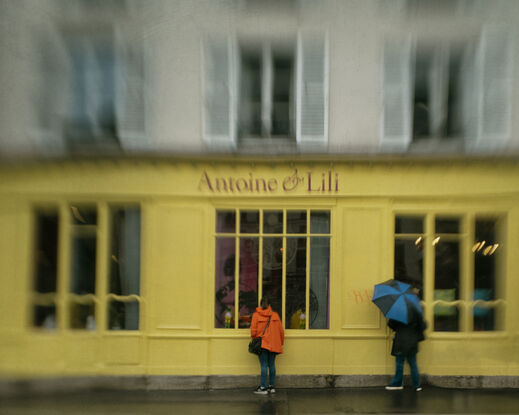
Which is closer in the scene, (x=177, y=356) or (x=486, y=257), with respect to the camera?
(x=177, y=356)

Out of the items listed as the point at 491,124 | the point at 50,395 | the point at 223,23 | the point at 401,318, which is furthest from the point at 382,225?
the point at 50,395

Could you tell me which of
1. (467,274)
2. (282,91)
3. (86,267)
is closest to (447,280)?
(467,274)

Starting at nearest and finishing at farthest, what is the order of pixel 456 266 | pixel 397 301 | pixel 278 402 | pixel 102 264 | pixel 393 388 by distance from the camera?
pixel 278 402 → pixel 397 301 → pixel 393 388 → pixel 102 264 → pixel 456 266

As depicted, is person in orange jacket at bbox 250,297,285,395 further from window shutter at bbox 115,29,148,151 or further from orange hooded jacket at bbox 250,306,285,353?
window shutter at bbox 115,29,148,151

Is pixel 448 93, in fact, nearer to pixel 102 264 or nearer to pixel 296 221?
pixel 296 221

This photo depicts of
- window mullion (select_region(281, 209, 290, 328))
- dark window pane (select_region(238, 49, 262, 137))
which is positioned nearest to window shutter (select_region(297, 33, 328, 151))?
dark window pane (select_region(238, 49, 262, 137))

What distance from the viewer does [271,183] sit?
842cm

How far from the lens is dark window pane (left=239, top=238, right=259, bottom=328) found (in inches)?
337

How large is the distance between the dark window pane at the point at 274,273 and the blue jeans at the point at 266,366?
2.74ft

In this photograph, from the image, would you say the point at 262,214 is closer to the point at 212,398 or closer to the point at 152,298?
the point at 152,298

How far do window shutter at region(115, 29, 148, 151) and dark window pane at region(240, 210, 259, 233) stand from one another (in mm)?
2110

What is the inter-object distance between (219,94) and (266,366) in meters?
4.68

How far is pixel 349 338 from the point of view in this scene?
27.5ft

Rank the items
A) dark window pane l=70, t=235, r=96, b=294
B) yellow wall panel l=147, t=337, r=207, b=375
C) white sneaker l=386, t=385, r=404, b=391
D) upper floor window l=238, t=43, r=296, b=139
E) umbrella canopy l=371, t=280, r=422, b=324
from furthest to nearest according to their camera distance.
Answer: upper floor window l=238, t=43, r=296, b=139, dark window pane l=70, t=235, r=96, b=294, yellow wall panel l=147, t=337, r=207, b=375, white sneaker l=386, t=385, r=404, b=391, umbrella canopy l=371, t=280, r=422, b=324
